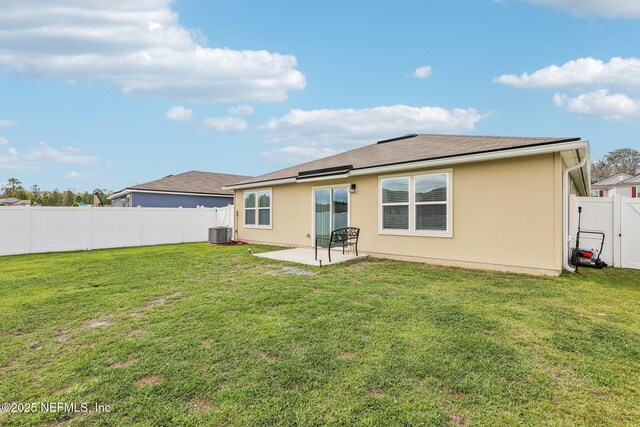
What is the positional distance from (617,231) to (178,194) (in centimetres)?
1977

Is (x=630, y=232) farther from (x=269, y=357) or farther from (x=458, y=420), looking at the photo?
(x=269, y=357)

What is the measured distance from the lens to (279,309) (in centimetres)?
415

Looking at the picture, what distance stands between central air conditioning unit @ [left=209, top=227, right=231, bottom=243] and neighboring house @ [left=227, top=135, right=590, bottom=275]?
4385mm

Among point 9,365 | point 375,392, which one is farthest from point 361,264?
point 9,365

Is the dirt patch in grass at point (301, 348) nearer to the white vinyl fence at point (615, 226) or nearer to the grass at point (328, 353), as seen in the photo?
the grass at point (328, 353)

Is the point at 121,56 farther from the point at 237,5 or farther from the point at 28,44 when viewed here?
the point at 237,5

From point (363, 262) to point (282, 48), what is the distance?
35.1 ft

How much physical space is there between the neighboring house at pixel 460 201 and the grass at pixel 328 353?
128cm

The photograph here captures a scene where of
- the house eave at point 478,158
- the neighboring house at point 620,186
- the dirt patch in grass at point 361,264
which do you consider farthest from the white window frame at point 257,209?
the neighboring house at point 620,186

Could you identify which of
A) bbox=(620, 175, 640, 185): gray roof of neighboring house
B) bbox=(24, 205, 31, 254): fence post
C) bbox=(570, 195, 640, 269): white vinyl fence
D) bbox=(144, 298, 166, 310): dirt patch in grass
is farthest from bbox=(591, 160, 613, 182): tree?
bbox=(24, 205, 31, 254): fence post

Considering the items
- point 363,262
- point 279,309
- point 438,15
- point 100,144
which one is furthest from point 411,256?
point 100,144

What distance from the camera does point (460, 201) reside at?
7.12 metres

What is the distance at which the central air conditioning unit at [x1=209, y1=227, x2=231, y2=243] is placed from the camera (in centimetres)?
1328

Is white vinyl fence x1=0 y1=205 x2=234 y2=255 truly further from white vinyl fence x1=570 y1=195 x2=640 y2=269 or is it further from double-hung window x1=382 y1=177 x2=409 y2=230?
white vinyl fence x1=570 y1=195 x2=640 y2=269
